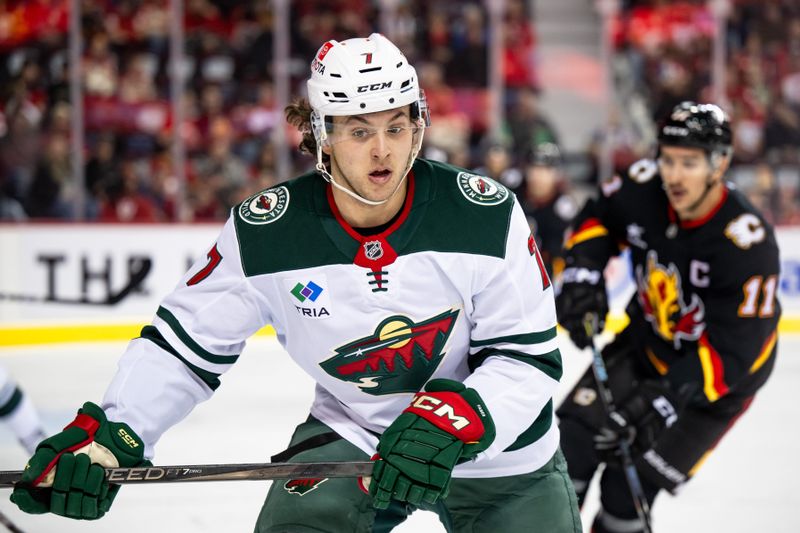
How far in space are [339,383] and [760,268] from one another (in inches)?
49.4

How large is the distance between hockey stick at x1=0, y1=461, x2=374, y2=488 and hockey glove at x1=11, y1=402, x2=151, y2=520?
2 cm

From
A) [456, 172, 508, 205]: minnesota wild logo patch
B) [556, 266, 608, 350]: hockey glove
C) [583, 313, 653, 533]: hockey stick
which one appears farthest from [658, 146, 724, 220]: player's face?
[456, 172, 508, 205]: minnesota wild logo patch

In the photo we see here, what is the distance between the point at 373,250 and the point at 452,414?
0.29m

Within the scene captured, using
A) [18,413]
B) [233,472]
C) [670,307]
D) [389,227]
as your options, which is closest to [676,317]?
[670,307]

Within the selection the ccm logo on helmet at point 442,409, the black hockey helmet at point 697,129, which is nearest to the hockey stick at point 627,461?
the black hockey helmet at point 697,129

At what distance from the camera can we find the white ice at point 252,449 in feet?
10.7

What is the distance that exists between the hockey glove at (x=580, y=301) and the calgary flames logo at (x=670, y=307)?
0.12m

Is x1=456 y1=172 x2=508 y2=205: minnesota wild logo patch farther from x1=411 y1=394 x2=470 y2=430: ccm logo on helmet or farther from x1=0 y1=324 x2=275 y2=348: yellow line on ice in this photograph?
x1=0 y1=324 x2=275 y2=348: yellow line on ice

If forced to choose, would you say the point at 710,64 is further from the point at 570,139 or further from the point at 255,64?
the point at 255,64

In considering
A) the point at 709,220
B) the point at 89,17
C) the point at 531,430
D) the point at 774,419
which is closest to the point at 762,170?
the point at 774,419

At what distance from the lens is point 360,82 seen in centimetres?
180

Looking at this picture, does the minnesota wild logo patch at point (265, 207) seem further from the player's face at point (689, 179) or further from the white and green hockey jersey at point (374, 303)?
the player's face at point (689, 179)

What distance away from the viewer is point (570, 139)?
27.1ft

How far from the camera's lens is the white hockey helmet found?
5.90 feet
